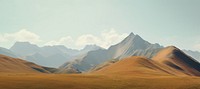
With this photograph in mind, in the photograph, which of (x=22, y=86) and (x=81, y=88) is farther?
(x=81, y=88)

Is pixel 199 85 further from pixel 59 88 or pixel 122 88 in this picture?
pixel 59 88

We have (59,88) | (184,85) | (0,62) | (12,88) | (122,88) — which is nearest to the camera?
(12,88)

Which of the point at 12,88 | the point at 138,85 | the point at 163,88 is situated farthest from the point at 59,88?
the point at 163,88

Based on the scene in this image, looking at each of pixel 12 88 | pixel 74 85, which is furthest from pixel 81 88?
pixel 12 88

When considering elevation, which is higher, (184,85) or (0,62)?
(0,62)

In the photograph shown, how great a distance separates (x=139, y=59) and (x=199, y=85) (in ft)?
403

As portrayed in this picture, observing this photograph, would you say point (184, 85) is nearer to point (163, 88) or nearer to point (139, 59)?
point (163, 88)

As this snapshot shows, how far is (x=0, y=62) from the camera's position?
601ft

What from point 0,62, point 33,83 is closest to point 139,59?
point 0,62

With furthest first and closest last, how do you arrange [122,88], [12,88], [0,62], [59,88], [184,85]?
[0,62]
[184,85]
[122,88]
[59,88]
[12,88]

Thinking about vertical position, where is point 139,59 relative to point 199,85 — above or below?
above

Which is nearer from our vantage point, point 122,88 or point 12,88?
point 12,88

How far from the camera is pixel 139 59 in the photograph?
18888cm

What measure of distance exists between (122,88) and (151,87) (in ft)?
25.4
